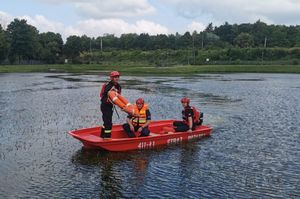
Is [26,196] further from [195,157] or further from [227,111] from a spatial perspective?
[227,111]

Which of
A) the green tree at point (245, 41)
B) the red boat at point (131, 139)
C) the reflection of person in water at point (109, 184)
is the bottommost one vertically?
the reflection of person in water at point (109, 184)

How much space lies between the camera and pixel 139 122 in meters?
19.0

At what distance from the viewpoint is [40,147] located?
61.2 ft

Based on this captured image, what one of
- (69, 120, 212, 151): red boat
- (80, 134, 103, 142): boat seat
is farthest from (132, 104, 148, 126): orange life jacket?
(80, 134, 103, 142): boat seat

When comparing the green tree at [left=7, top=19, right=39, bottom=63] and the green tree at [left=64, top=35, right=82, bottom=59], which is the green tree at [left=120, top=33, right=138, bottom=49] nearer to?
the green tree at [left=64, top=35, right=82, bottom=59]

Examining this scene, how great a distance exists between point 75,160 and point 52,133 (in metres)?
5.65

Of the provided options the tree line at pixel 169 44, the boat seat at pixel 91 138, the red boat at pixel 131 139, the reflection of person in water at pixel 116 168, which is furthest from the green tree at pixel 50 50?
the reflection of person in water at pixel 116 168

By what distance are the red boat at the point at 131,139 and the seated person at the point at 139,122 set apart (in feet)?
1.60

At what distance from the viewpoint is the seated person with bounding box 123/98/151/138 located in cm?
1884

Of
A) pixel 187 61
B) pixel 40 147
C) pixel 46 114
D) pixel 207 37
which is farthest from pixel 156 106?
pixel 207 37

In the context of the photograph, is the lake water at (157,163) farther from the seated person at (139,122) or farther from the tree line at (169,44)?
the tree line at (169,44)

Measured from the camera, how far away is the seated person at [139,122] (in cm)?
1884

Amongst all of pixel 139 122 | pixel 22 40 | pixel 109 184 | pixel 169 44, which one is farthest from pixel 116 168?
pixel 169 44

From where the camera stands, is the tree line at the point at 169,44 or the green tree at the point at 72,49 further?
the green tree at the point at 72,49
